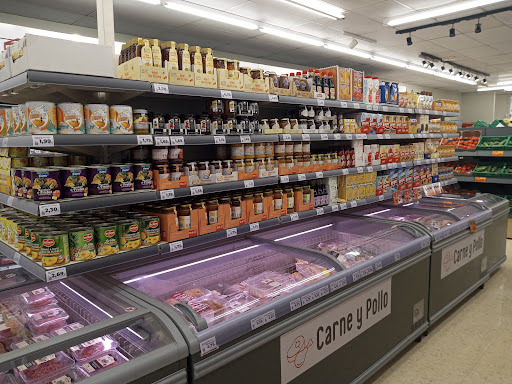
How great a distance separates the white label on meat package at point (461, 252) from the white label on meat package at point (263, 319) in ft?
7.64

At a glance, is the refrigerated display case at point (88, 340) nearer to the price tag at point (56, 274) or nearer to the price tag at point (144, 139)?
the price tag at point (56, 274)

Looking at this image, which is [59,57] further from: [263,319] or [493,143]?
[493,143]

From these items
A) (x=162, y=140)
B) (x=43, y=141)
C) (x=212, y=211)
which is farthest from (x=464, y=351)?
(x=43, y=141)

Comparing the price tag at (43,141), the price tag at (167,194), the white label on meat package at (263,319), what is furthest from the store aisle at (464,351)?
the price tag at (43,141)

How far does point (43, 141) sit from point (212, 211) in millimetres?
1110

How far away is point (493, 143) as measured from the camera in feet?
23.1

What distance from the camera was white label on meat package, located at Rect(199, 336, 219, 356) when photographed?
1.71m

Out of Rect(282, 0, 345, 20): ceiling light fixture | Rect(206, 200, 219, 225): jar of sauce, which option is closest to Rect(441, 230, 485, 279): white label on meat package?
Rect(206, 200, 219, 225): jar of sauce

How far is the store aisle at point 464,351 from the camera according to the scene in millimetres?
2914

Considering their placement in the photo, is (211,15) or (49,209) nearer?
(49,209)

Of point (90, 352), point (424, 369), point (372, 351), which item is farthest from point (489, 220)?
point (90, 352)

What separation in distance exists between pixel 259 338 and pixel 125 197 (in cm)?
104

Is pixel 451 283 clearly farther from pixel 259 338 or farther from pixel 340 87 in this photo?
pixel 259 338

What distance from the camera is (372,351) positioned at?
9.29ft
